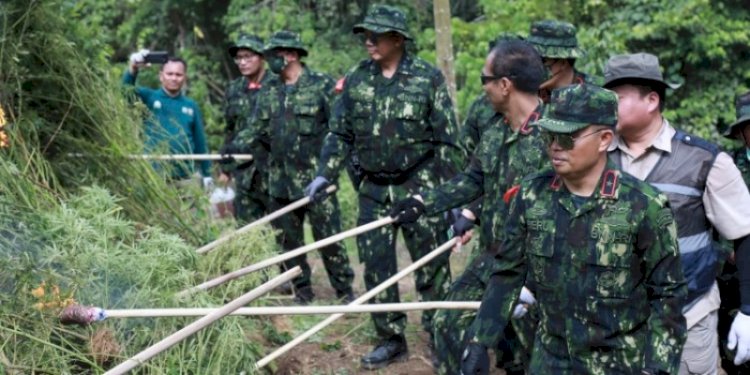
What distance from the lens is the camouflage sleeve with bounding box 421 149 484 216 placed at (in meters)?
5.63

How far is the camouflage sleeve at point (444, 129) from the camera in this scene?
6.80 m

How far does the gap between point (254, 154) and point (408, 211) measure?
11.5ft

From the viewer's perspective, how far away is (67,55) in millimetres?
7336

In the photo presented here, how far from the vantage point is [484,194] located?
567cm

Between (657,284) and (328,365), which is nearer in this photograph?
(657,284)

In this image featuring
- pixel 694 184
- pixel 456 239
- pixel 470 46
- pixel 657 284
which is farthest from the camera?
pixel 470 46

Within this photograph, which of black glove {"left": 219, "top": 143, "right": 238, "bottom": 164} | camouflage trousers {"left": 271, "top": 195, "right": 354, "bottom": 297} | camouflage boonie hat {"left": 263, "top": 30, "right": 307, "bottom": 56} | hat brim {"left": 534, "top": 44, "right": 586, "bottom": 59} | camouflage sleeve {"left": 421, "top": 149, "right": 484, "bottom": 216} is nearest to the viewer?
camouflage sleeve {"left": 421, "top": 149, "right": 484, "bottom": 216}

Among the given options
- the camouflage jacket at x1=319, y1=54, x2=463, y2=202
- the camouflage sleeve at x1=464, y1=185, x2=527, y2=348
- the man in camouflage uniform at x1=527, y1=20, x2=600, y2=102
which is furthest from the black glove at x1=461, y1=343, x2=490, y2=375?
the camouflage jacket at x1=319, y1=54, x2=463, y2=202

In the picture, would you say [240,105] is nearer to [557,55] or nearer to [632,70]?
[557,55]

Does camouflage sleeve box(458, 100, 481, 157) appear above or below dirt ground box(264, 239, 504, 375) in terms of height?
above

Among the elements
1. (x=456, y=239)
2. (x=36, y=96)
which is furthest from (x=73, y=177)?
(x=456, y=239)

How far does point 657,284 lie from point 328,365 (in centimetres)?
349

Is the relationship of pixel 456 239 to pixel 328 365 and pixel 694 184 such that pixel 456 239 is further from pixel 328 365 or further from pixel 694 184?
pixel 694 184

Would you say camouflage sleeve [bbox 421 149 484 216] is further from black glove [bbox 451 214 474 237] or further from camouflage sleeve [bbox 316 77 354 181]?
camouflage sleeve [bbox 316 77 354 181]
